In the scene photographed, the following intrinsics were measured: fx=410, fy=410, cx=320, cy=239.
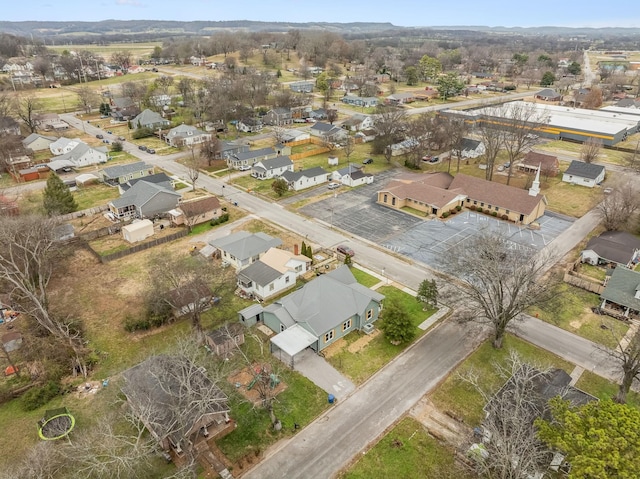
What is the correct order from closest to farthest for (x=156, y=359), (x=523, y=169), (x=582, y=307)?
(x=156, y=359) → (x=582, y=307) → (x=523, y=169)

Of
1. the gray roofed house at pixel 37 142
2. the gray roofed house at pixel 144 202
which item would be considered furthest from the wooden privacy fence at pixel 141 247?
the gray roofed house at pixel 37 142

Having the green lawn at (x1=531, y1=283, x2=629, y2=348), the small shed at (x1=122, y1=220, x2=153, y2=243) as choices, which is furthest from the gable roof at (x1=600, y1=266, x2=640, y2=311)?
the small shed at (x1=122, y1=220, x2=153, y2=243)

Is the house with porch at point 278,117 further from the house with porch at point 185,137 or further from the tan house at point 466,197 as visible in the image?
the tan house at point 466,197

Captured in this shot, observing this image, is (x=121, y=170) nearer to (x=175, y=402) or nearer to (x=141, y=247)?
(x=141, y=247)

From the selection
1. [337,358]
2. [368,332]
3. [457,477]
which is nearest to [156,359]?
[337,358]

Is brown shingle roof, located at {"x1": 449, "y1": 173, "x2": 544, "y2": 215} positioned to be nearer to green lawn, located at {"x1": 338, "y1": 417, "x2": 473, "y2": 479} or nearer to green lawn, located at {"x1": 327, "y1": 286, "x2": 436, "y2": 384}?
green lawn, located at {"x1": 327, "y1": 286, "x2": 436, "y2": 384}

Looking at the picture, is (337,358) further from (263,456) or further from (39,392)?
(39,392)
